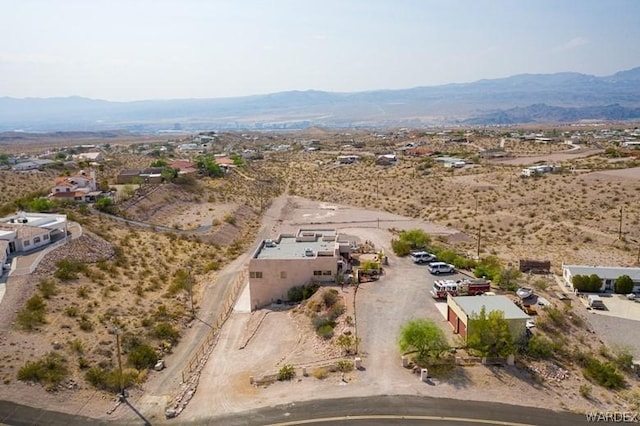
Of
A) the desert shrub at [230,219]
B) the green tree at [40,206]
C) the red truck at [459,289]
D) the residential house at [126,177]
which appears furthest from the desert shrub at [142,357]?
the residential house at [126,177]

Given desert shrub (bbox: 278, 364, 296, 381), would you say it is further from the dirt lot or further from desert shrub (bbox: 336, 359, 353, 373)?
desert shrub (bbox: 336, 359, 353, 373)

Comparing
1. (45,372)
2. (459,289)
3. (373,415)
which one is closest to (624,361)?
(459,289)

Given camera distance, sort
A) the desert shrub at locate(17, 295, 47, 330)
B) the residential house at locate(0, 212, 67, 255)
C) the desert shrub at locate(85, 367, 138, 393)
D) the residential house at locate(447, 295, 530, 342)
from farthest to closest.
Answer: the residential house at locate(0, 212, 67, 255)
the desert shrub at locate(17, 295, 47, 330)
the residential house at locate(447, 295, 530, 342)
the desert shrub at locate(85, 367, 138, 393)

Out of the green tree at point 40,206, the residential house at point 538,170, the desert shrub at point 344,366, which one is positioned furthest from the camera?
the residential house at point 538,170

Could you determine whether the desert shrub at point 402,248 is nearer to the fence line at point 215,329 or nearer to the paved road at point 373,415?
the fence line at point 215,329

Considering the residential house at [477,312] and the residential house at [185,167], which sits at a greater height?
the residential house at [185,167]

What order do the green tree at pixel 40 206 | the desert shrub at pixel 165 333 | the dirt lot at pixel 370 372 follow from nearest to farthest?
the dirt lot at pixel 370 372
the desert shrub at pixel 165 333
the green tree at pixel 40 206

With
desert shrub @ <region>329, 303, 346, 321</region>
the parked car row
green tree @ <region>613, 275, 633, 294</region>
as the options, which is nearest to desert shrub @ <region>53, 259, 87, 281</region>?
desert shrub @ <region>329, 303, 346, 321</region>
